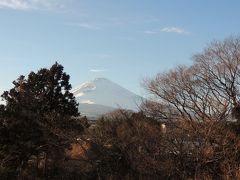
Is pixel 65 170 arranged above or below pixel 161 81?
below

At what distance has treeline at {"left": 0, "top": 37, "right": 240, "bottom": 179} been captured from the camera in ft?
73.6

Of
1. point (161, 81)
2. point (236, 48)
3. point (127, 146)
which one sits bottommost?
point (127, 146)

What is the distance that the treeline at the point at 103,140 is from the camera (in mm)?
22422

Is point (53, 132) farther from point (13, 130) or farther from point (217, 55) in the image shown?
point (217, 55)

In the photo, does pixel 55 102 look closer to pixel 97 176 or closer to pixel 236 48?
pixel 97 176

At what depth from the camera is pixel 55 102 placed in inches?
999

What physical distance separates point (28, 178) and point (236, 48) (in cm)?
1604

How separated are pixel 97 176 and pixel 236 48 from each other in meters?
13.0

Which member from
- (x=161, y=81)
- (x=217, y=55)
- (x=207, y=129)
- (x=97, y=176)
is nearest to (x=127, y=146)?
(x=97, y=176)

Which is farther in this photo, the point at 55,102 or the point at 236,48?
the point at 236,48

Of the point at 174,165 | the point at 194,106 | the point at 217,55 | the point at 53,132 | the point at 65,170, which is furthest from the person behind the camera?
the point at 217,55

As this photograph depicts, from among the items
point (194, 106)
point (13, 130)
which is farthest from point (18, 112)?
point (194, 106)

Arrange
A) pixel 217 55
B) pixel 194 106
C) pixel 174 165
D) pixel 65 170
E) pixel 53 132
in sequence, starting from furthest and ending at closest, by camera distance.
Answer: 1. pixel 217 55
2. pixel 194 106
3. pixel 65 170
4. pixel 53 132
5. pixel 174 165

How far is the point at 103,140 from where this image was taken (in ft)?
82.0
